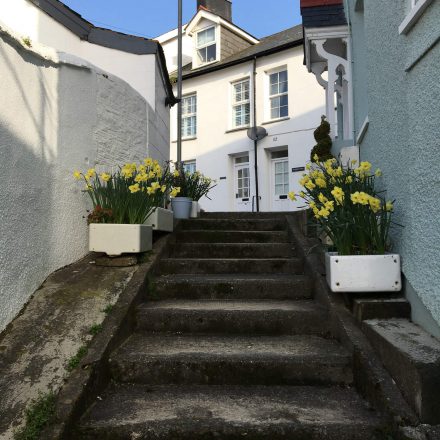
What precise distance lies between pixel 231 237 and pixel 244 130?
9.01 m

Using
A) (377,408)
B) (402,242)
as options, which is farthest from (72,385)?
(402,242)

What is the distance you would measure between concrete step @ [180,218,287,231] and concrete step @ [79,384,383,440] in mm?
2887

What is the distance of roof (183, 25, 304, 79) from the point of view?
12334mm

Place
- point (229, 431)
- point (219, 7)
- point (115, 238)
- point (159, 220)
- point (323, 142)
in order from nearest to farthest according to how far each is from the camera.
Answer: point (229, 431)
point (115, 238)
point (159, 220)
point (323, 142)
point (219, 7)

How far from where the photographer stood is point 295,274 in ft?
12.9

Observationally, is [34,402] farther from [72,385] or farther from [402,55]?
[402,55]

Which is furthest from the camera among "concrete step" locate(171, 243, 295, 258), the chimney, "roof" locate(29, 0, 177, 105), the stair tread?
the chimney

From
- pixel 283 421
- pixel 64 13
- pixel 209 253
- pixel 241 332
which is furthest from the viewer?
pixel 64 13

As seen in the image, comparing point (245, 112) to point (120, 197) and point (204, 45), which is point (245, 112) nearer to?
point (204, 45)

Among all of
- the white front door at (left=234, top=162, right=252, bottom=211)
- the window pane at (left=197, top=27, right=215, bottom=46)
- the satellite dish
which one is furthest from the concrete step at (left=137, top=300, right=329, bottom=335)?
the window pane at (left=197, top=27, right=215, bottom=46)

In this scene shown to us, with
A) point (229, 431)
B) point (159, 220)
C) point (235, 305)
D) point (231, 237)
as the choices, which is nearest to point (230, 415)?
point (229, 431)

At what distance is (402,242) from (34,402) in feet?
7.92

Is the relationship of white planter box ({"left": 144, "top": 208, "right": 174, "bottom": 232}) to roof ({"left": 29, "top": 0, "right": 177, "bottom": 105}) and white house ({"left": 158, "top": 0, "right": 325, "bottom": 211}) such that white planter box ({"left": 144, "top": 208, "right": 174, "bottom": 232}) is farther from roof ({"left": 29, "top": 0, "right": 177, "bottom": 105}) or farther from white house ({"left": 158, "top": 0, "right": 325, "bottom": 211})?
white house ({"left": 158, "top": 0, "right": 325, "bottom": 211})

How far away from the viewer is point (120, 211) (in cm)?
376
